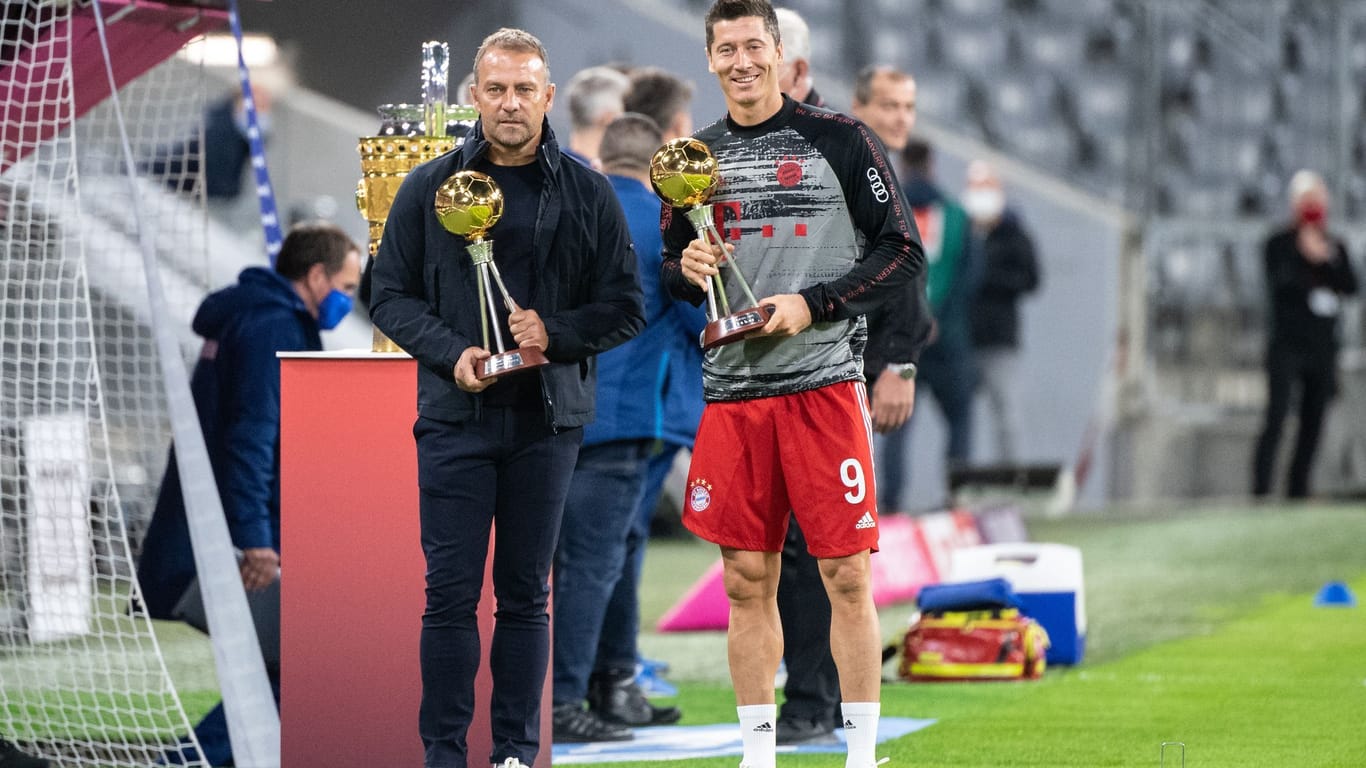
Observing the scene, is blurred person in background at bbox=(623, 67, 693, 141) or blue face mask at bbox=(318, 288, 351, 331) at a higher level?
blurred person in background at bbox=(623, 67, 693, 141)

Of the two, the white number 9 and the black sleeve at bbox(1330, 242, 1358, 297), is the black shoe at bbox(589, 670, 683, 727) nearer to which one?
the white number 9

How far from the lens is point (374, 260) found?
437 cm

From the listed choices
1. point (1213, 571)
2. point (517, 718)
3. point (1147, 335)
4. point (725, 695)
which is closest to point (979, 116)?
point (1147, 335)

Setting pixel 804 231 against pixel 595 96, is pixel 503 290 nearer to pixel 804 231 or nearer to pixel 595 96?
pixel 804 231

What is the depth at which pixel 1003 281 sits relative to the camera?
12.5 metres

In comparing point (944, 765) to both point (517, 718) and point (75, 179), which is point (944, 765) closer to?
point (517, 718)

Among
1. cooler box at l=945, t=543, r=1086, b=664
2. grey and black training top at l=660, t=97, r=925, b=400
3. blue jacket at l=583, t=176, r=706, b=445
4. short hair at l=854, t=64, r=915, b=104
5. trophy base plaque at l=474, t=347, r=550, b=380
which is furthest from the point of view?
cooler box at l=945, t=543, r=1086, b=664

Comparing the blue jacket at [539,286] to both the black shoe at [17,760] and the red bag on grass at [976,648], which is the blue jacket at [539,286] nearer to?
the black shoe at [17,760]

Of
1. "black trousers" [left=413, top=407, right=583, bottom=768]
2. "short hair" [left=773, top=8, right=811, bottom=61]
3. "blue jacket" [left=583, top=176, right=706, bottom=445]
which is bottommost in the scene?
"black trousers" [left=413, top=407, right=583, bottom=768]

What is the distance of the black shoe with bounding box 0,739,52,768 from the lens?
464 cm

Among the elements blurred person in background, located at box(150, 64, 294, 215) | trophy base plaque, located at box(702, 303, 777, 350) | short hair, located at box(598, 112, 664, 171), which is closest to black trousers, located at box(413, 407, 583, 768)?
trophy base plaque, located at box(702, 303, 777, 350)

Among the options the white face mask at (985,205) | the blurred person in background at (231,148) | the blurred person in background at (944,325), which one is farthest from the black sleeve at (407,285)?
the white face mask at (985,205)

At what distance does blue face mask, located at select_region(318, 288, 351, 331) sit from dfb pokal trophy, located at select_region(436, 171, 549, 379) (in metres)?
1.41

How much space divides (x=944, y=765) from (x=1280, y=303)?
8.77 metres
